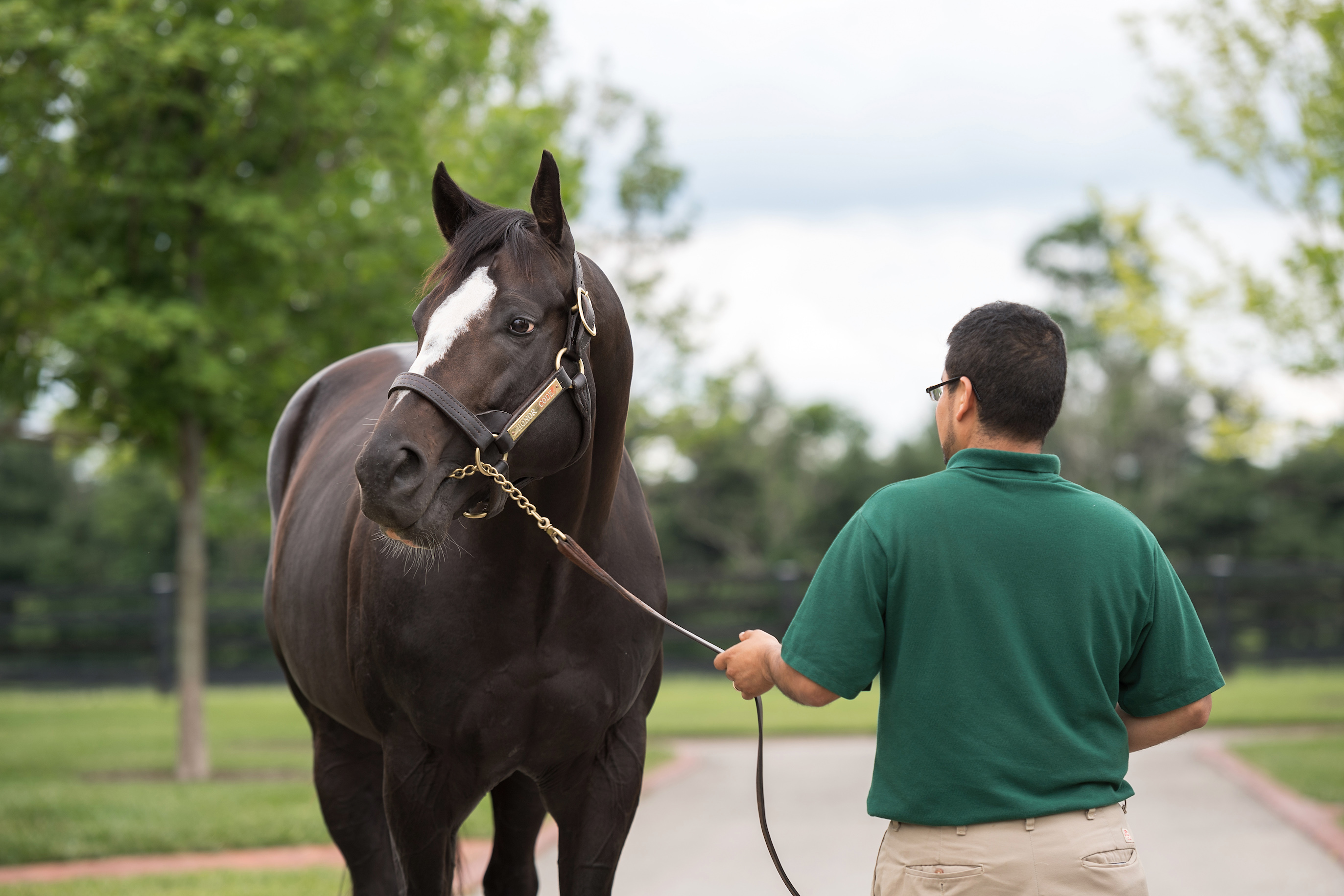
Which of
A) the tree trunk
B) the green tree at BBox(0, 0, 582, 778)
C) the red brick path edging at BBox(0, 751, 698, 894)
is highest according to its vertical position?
the green tree at BBox(0, 0, 582, 778)

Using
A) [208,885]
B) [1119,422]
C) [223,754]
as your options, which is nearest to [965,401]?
[208,885]

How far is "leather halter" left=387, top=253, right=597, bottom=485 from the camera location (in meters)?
2.32

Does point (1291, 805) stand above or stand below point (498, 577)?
below

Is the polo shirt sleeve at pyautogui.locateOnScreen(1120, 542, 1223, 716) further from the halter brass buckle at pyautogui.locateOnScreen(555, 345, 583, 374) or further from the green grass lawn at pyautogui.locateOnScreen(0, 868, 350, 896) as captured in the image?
the green grass lawn at pyautogui.locateOnScreen(0, 868, 350, 896)

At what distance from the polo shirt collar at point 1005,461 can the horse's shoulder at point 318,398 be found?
2674 mm

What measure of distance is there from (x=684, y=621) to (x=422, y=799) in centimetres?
1623

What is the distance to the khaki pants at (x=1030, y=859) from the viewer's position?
79.0 inches

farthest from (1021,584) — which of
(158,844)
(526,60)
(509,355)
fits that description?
(526,60)

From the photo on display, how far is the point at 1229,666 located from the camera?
17.2m

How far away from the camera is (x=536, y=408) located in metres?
2.45

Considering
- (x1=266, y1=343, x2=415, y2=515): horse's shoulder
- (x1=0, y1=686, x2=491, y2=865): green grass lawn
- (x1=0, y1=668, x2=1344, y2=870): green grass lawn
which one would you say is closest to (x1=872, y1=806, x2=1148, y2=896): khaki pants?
(x1=266, y1=343, x2=415, y2=515): horse's shoulder

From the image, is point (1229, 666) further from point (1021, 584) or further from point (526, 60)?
point (1021, 584)

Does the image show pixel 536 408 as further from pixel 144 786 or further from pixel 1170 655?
pixel 144 786

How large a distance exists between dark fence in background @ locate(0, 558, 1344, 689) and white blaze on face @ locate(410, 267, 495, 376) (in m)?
15.3
